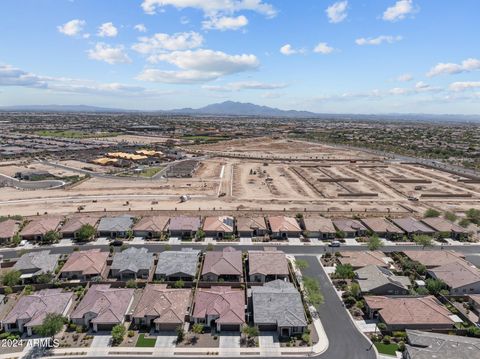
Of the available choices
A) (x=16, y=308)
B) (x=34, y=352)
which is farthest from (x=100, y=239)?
(x=34, y=352)

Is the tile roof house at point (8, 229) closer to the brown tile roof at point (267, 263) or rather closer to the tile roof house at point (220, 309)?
the tile roof house at point (220, 309)

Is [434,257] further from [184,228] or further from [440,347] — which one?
[184,228]

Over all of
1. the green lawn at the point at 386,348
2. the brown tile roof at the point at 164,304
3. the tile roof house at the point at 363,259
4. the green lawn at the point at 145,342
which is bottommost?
the green lawn at the point at 145,342

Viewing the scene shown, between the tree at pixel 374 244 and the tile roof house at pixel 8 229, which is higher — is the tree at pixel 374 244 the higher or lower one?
the higher one

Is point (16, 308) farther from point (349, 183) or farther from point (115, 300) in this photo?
point (349, 183)

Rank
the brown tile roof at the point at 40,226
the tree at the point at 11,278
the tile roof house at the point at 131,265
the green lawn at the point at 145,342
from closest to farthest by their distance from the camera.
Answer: the green lawn at the point at 145,342 < the tree at the point at 11,278 < the tile roof house at the point at 131,265 < the brown tile roof at the point at 40,226

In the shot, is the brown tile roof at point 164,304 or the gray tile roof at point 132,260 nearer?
the brown tile roof at point 164,304

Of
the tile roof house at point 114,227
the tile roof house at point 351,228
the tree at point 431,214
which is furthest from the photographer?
the tree at point 431,214

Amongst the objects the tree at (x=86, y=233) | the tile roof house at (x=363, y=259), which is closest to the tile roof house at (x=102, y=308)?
the tree at (x=86, y=233)
